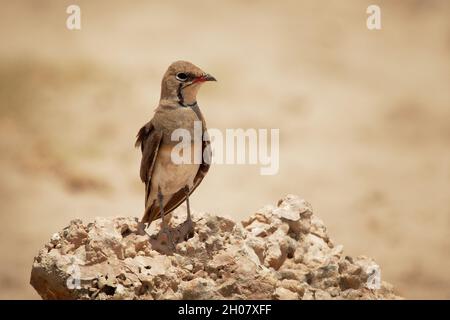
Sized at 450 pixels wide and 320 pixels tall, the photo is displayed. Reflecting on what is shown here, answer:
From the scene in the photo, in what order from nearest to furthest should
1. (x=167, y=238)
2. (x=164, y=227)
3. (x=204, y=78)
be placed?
1. (x=167, y=238)
2. (x=164, y=227)
3. (x=204, y=78)

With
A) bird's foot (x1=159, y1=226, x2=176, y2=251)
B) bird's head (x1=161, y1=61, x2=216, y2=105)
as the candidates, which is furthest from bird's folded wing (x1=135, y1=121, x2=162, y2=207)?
bird's foot (x1=159, y1=226, x2=176, y2=251)

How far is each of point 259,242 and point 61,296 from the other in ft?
6.61

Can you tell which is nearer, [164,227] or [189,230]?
[189,230]

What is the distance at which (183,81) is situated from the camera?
1015cm

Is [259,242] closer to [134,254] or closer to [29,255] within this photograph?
[134,254]

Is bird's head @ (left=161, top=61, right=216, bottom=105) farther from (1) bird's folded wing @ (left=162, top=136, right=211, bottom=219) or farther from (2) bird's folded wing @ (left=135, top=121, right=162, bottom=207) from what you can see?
(1) bird's folded wing @ (left=162, top=136, right=211, bottom=219)

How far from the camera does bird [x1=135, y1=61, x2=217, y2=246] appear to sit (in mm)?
10125

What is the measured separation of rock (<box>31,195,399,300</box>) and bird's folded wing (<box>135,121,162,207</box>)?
34.0 inches

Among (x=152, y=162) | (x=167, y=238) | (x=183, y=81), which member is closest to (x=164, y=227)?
(x=167, y=238)

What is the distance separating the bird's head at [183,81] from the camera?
10.1m

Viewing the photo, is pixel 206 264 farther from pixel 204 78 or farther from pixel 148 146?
pixel 204 78

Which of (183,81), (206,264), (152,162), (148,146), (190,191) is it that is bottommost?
(206,264)

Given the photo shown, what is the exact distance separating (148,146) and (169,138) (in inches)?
10.8
